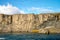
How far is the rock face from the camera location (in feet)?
490

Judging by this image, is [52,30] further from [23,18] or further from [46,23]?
[23,18]

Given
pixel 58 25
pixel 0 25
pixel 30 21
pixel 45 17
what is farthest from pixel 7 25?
pixel 58 25

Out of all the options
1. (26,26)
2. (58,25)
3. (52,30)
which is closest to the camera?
(52,30)

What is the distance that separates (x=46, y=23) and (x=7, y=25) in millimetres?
28918

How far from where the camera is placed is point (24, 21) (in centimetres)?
15938

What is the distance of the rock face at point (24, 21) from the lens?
149312mm

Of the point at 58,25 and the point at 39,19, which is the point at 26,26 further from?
the point at 58,25

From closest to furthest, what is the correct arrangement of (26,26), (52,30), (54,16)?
1. (52,30)
2. (54,16)
3. (26,26)

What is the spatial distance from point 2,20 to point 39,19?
2716 centimetres

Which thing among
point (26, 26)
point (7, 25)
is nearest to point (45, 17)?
point (26, 26)

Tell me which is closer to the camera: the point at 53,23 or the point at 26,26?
the point at 53,23

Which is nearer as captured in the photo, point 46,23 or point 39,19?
point 46,23

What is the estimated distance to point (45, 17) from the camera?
151750mm

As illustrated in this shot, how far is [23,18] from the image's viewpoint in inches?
6216
